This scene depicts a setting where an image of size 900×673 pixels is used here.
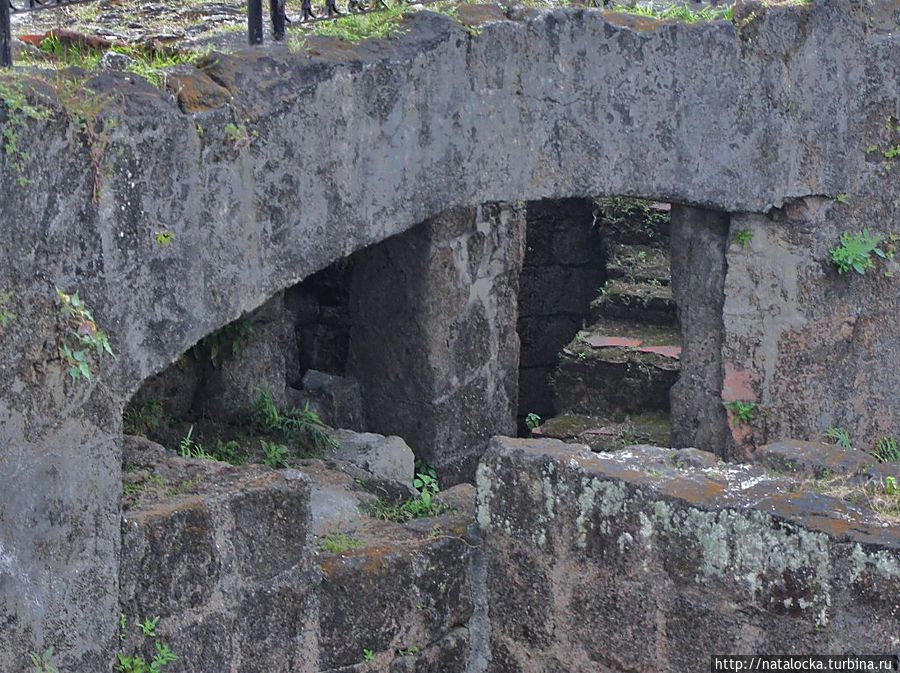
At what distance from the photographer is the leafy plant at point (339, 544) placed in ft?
16.0

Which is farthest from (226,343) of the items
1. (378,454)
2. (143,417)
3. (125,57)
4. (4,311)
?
(4,311)

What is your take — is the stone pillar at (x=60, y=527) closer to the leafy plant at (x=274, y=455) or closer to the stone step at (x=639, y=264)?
the leafy plant at (x=274, y=455)

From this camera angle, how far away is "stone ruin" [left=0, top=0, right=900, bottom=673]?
416 cm

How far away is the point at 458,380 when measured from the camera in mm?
7273

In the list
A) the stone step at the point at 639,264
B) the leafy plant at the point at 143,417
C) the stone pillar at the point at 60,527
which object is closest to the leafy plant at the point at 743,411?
the leafy plant at the point at 143,417

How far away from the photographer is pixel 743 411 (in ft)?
22.0

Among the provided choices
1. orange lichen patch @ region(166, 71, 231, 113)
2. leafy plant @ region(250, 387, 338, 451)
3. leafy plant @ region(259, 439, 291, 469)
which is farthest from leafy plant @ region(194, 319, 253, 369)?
orange lichen patch @ region(166, 71, 231, 113)

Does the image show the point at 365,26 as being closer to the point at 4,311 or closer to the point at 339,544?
the point at 339,544

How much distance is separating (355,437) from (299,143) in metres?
2.01

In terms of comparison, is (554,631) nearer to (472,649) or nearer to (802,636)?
(472,649)

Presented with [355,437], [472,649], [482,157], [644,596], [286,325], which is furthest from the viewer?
[286,325]

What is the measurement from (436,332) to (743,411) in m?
1.44

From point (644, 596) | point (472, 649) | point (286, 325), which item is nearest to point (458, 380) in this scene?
point (286, 325)

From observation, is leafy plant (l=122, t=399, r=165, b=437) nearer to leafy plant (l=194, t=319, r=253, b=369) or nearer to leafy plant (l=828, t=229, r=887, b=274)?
leafy plant (l=194, t=319, r=253, b=369)
